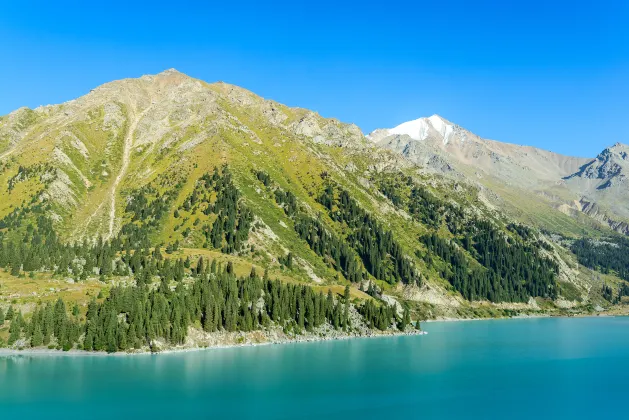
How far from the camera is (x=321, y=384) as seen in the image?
93.4 m

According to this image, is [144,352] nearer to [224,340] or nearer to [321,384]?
[224,340]

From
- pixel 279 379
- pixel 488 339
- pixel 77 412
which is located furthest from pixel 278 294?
pixel 77 412

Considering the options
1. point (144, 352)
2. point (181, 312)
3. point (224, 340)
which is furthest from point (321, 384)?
point (181, 312)

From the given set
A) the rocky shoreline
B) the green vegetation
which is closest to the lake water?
the rocky shoreline

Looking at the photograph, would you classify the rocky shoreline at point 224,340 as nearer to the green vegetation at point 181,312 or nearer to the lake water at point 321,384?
the green vegetation at point 181,312

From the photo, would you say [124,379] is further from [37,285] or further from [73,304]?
[37,285]

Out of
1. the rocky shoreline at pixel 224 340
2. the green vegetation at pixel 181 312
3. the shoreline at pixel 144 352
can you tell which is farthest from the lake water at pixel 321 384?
the green vegetation at pixel 181 312

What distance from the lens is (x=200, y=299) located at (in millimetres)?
136250

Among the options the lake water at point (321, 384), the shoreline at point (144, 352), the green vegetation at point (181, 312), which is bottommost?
the lake water at point (321, 384)

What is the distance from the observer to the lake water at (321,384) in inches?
2995

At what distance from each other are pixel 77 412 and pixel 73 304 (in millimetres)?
55552

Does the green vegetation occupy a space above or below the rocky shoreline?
above

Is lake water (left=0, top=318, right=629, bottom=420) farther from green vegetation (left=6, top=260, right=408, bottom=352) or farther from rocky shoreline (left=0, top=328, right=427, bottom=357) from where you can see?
green vegetation (left=6, top=260, right=408, bottom=352)

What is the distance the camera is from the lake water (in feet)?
250
